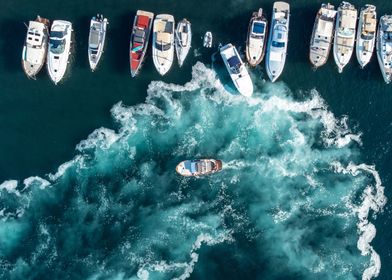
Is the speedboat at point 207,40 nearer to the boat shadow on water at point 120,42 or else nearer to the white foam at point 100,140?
the boat shadow on water at point 120,42

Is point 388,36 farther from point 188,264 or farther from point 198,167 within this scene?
point 188,264

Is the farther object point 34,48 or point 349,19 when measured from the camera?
point 34,48

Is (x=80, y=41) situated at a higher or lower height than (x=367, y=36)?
lower

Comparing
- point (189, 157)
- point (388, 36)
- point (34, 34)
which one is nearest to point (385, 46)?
point (388, 36)

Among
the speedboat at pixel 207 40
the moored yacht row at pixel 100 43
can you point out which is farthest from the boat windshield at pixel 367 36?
the moored yacht row at pixel 100 43

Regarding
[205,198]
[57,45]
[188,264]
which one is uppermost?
[57,45]

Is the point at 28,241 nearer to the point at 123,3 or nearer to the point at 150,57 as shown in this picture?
the point at 150,57

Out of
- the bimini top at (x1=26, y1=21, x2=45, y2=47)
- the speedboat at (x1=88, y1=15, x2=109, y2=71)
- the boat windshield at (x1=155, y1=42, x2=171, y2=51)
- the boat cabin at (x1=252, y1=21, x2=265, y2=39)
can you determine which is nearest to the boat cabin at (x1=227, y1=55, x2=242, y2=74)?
the boat cabin at (x1=252, y1=21, x2=265, y2=39)
